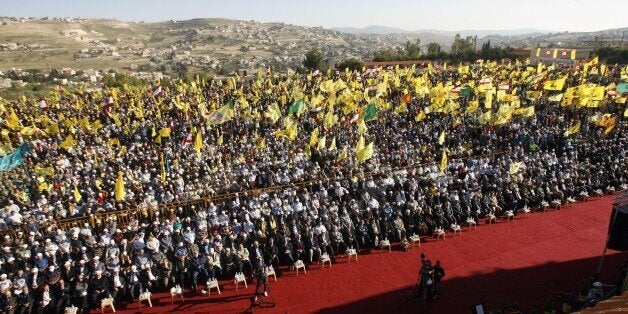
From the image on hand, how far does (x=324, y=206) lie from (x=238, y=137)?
42.5 feet

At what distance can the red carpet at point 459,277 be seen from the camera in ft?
37.9

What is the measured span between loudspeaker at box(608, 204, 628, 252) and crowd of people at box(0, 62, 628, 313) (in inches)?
209

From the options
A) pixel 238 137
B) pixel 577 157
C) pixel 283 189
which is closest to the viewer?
pixel 283 189

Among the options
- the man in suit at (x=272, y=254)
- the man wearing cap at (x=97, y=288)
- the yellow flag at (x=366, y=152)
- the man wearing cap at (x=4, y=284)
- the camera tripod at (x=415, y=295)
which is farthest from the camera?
the yellow flag at (x=366, y=152)

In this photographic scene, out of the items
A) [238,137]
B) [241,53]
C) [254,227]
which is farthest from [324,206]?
[241,53]

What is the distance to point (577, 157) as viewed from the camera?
2158cm

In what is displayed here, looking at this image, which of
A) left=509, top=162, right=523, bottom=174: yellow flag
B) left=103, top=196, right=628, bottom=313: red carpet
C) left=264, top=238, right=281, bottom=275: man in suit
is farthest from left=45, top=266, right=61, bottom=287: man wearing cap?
left=509, top=162, right=523, bottom=174: yellow flag

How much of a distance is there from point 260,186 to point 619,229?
44.8 feet

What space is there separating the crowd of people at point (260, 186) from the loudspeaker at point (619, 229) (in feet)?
17.4

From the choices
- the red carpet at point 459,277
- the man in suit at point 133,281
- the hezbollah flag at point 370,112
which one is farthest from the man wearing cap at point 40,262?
the hezbollah flag at point 370,112

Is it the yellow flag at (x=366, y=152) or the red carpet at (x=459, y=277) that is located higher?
the yellow flag at (x=366, y=152)

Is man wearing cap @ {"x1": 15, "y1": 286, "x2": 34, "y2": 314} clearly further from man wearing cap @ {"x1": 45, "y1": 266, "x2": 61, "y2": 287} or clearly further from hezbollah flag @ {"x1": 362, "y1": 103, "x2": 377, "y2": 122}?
hezbollah flag @ {"x1": 362, "y1": 103, "x2": 377, "y2": 122}

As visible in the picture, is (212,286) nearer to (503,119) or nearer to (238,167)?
(238,167)

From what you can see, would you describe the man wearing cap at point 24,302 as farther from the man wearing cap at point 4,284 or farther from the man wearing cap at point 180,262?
the man wearing cap at point 180,262
